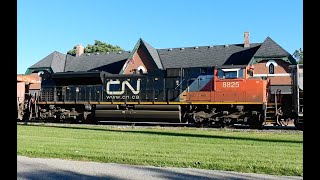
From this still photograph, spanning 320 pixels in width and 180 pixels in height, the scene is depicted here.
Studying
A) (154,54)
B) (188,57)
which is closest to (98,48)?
(154,54)

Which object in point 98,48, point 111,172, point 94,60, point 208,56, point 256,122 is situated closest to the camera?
point 111,172

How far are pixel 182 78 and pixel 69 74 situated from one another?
7919mm

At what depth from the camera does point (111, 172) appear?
6.52 m

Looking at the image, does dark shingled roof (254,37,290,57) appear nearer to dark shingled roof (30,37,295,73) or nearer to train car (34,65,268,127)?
dark shingled roof (30,37,295,73)

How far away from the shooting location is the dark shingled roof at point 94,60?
42287 millimetres

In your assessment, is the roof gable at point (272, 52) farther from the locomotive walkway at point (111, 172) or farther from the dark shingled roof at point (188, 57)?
the locomotive walkway at point (111, 172)

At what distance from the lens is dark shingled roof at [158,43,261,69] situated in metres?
36.8

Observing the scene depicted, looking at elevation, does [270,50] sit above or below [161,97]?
above

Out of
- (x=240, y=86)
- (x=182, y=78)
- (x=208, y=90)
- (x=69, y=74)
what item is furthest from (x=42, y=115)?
(x=240, y=86)

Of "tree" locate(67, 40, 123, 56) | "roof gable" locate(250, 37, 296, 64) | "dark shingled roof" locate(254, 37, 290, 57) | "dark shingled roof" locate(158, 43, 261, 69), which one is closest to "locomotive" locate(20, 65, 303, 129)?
A: "dark shingled roof" locate(158, 43, 261, 69)

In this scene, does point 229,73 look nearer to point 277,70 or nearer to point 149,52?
point 277,70

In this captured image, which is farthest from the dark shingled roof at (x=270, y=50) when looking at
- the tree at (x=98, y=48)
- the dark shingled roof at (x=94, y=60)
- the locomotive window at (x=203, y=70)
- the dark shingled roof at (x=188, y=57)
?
the tree at (x=98, y=48)

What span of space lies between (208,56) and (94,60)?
48.4 feet
